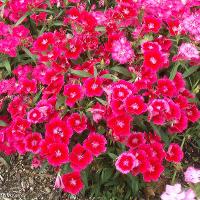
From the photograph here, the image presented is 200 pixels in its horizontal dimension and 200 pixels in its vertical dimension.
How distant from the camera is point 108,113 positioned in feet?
11.6

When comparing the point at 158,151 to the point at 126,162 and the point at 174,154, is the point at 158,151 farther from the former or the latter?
the point at 126,162

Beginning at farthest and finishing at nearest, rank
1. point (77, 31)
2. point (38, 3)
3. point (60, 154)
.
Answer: point (38, 3) < point (77, 31) < point (60, 154)

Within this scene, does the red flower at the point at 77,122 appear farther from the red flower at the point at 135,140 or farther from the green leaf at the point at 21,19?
the green leaf at the point at 21,19

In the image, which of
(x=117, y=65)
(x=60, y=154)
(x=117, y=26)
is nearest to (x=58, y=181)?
(x=60, y=154)

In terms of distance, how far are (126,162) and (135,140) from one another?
0.21m

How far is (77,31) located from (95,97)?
637 mm

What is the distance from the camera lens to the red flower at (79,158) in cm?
347

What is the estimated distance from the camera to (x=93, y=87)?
3.57m

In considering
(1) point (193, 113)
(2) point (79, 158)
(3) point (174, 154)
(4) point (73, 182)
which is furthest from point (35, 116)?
(1) point (193, 113)

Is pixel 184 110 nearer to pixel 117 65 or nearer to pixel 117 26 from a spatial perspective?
pixel 117 65

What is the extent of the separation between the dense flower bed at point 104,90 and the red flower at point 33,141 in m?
0.01

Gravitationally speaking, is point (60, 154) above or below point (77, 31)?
below

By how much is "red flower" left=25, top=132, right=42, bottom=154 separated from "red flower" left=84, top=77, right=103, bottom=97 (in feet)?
1.61

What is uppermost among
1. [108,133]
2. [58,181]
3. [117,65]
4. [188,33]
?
[188,33]
